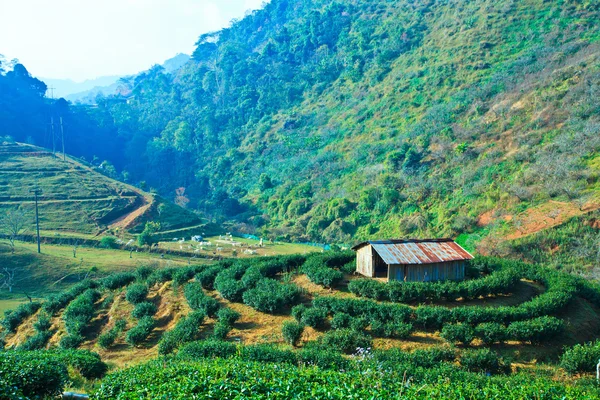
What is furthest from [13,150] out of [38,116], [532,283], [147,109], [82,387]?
[532,283]

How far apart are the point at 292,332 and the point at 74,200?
6067 cm

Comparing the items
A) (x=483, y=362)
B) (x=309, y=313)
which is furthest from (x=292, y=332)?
(x=483, y=362)

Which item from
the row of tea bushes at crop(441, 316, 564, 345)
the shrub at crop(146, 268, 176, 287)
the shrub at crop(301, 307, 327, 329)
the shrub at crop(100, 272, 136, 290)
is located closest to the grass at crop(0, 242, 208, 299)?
the shrub at crop(100, 272, 136, 290)

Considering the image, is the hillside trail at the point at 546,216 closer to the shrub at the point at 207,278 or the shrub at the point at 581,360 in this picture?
the shrub at the point at 581,360

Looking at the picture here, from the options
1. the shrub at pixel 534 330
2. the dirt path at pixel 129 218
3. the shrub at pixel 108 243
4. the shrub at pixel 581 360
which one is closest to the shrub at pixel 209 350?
the shrub at pixel 534 330

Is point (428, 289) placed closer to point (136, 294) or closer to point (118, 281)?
point (136, 294)

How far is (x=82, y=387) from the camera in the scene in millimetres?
13359

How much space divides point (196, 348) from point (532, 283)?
17.7 metres

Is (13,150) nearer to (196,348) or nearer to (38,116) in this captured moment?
(38,116)

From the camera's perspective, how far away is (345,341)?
51.6 ft

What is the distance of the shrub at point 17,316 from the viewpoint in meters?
25.9

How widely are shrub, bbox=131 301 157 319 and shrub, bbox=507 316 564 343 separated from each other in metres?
16.8

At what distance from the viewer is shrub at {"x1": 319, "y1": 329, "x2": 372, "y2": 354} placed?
15.7 metres

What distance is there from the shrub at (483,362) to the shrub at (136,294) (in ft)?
55.6
